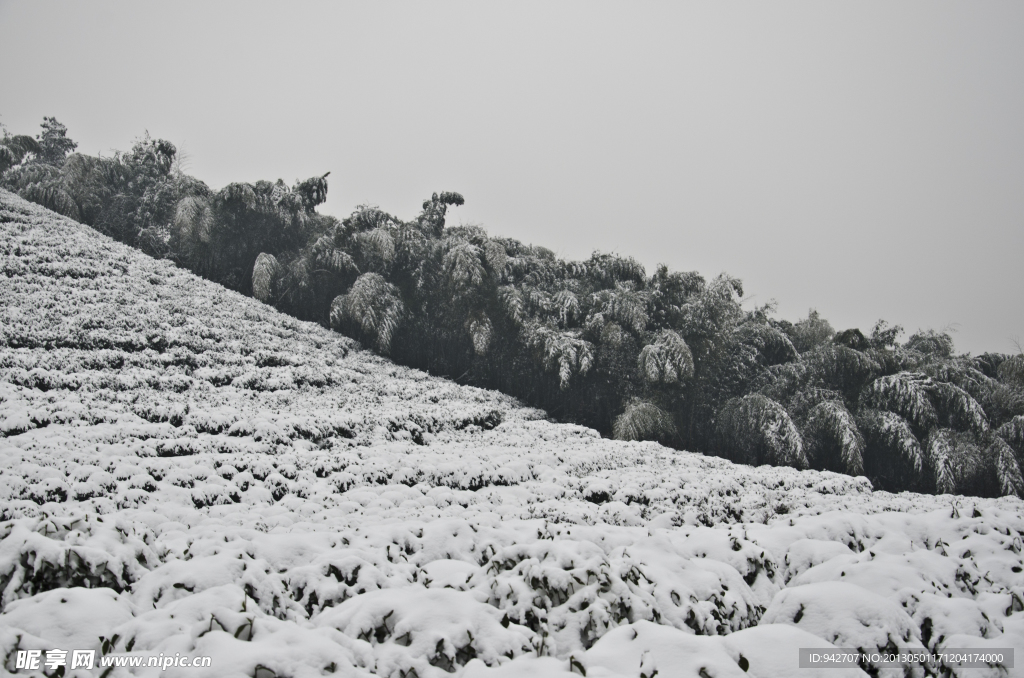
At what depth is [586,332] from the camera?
37.8 feet

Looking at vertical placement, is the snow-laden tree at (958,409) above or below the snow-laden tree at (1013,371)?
below

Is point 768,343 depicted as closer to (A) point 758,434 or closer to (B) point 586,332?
(A) point 758,434

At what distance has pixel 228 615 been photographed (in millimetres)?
2250

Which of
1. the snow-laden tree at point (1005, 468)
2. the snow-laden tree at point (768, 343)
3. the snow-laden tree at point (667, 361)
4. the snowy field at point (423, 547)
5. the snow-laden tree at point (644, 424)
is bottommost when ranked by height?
the snowy field at point (423, 547)

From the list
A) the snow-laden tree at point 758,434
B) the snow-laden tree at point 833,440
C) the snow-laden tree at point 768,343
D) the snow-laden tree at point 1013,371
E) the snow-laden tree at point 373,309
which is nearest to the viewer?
the snow-laden tree at point 833,440

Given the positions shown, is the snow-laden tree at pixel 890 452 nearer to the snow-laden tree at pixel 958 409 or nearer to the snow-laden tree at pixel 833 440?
the snow-laden tree at pixel 833 440

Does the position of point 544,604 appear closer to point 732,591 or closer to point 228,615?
point 732,591

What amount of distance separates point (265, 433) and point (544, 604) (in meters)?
5.32

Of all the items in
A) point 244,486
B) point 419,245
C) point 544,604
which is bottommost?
point 244,486

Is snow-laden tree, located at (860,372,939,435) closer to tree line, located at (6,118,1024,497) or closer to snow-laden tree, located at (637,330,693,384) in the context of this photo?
tree line, located at (6,118,1024,497)

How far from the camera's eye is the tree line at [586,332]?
916 cm

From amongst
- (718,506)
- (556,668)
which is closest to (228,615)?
(556,668)

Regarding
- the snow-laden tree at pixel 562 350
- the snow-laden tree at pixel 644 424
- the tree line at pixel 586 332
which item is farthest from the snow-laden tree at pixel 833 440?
the snow-laden tree at pixel 562 350

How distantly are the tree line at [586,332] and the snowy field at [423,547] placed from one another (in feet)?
8.28
